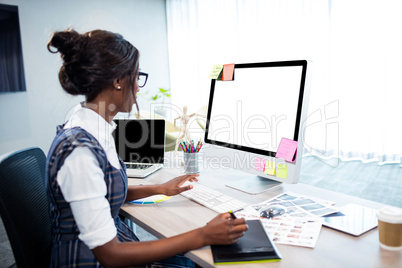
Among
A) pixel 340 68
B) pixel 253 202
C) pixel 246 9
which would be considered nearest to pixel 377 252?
pixel 253 202

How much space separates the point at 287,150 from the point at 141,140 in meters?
0.84

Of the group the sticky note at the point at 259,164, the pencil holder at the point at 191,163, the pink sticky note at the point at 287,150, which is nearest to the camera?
the pink sticky note at the point at 287,150

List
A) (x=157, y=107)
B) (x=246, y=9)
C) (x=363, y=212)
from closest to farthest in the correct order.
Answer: (x=363, y=212) → (x=246, y=9) → (x=157, y=107)

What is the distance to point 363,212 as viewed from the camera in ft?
3.35

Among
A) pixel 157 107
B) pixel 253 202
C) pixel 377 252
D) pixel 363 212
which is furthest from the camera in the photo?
pixel 157 107

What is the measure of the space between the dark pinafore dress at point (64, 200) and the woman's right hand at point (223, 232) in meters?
0.31

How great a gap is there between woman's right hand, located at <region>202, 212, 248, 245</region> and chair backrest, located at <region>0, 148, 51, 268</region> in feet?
1.76

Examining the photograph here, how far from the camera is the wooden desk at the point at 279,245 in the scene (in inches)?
29.8

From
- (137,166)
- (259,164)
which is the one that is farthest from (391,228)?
(137,166)

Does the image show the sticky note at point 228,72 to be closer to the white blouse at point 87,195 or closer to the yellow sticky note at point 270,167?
the yellow sticky note at point 270,167

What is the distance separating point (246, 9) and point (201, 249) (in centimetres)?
419

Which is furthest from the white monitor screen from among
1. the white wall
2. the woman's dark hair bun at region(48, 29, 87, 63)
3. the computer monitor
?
the white wall

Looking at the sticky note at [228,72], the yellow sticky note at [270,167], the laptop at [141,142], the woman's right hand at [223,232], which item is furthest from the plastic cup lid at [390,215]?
the laptop at [141,142]

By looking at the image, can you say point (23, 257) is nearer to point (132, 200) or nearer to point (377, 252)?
point (132, 200)
